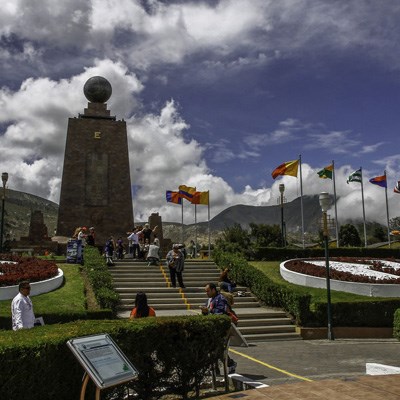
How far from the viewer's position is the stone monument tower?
33.1 m

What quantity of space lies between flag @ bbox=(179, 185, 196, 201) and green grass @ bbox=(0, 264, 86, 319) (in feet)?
Result: 43.5

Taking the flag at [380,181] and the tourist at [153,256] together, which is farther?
the flag at [380,181]

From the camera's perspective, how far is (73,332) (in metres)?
5.94

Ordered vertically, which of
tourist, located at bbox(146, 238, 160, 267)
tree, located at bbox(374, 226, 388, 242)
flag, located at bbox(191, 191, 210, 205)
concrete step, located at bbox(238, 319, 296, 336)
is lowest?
concrete step, located at bbox(238, 319, 296, 336)

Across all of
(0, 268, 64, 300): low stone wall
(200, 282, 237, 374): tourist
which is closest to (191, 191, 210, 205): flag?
(0, 268, 64, 300): low stone wall

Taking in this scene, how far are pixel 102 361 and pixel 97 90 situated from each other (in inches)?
1329

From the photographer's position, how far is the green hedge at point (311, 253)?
26.2 m

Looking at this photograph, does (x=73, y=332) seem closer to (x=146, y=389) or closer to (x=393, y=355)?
(x=146, y=389)

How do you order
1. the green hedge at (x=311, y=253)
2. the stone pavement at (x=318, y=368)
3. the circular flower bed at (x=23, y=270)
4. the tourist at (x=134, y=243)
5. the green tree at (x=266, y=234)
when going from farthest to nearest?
the green tree at (x=266, y=234)
the green hedge at (x=311, y=253)
the tourist at (x=134, y=243)
the circular flower bed at (x=23, y=270)
the stone pavement at (x=318, y=368)

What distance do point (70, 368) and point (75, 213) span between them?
28349mm

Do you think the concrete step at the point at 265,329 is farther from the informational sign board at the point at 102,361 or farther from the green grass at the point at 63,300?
the informational sign board at the point at 102,361

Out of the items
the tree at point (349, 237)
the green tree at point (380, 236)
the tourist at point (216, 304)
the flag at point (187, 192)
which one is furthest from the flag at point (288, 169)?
the green tree at point (380, 236)

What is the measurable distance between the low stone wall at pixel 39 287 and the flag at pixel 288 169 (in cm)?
1553

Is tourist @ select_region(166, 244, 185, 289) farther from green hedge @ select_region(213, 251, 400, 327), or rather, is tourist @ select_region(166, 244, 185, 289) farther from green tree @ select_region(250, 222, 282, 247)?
green tree @ select_region(250, 222, 282, 247)
